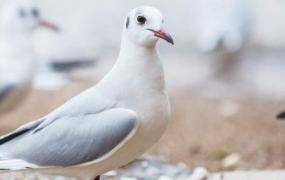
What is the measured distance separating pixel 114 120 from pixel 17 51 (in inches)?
69.1

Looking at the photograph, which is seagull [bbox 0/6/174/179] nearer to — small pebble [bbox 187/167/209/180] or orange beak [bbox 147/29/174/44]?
orange beak [bbox 147/29/174/44]

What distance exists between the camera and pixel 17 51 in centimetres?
339

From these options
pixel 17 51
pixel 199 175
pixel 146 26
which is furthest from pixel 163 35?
pixel 17 51

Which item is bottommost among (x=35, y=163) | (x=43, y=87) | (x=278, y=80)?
(x=35, y=163)

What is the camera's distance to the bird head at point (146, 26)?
5.61 feet

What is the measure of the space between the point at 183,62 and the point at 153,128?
11.0 feet

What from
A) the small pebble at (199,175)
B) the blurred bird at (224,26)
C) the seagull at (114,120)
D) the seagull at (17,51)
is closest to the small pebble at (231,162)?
the small pebble at (199,175)

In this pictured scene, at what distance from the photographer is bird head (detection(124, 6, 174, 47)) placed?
67.3 inches

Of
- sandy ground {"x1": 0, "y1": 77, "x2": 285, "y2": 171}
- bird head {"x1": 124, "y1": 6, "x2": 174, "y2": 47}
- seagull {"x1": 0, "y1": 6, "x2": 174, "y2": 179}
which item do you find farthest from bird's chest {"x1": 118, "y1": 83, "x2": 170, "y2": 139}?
sandy ground {"x1": 0, "y1": 77, "x2": 285, "y2": 171}

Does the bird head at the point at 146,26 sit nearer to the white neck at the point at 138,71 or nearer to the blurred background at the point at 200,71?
the white neck at the point at 138,71

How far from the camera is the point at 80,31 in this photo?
491 centimetres

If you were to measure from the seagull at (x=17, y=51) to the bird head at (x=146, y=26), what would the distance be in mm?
1594

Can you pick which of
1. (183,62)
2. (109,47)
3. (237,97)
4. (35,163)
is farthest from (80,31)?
(35,163)

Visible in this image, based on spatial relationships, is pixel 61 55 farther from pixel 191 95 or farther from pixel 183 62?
pixel 183 62
